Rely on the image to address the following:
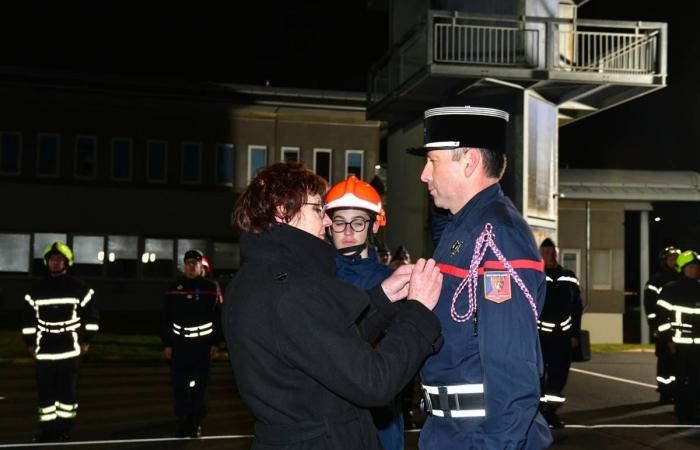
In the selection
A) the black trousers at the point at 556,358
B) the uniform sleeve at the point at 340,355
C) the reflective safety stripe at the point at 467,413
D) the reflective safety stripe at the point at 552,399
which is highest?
the uniform sleeve at the point at 340,355

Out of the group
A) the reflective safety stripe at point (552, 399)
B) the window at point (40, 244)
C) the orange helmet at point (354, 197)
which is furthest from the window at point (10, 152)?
the orange helmet at point (354, 197)

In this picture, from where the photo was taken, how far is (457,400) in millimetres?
3924

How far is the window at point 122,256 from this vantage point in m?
39.9

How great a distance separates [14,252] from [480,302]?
1473 inches

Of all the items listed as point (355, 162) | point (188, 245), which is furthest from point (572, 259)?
point (188, 245)

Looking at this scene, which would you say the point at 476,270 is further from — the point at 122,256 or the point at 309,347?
the point at 122,256

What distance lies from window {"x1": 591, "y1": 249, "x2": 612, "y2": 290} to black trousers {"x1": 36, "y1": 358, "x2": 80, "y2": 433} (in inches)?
1030

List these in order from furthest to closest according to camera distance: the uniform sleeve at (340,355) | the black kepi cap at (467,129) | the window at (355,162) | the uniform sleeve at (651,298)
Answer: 1. the window at (355,162)
2. the uniform sleeve at (651,298)
3. the black kepi cap at (467,129)
4. the uniform sleeve at (340,355)

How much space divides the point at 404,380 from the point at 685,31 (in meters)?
42.7

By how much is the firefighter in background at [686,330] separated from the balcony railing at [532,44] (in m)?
9.14

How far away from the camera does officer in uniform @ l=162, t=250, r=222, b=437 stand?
11.4 m

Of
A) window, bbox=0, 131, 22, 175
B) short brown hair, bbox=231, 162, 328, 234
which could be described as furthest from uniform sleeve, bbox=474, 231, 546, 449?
window, bbox=0, 131, 22, 175

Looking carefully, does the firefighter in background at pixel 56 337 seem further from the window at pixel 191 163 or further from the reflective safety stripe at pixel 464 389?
the window at pixel 191 163

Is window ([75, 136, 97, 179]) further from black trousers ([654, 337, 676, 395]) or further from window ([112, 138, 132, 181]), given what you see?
black trousers ([654, 337, 676, 395])
